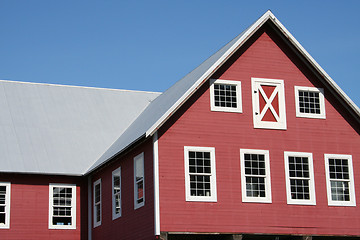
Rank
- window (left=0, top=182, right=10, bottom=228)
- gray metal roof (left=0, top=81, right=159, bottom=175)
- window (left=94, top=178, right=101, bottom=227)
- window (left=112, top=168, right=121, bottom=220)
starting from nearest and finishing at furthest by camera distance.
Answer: window (left=112, top=168, right=121, bottom=220)
window (left=0, top=182, right=10, bottom=228)
window (left=94, top=178, right=101, bottom=227)
gray metal roof (left=0, top=81, right=159, bottom=175)

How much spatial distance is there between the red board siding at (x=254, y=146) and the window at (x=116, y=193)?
4612mm

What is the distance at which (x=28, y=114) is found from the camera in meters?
36.9

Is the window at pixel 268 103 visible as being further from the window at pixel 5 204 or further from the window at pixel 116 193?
the window at pixel 5 204

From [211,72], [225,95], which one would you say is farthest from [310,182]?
[211,72]

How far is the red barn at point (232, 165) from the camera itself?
2705cm

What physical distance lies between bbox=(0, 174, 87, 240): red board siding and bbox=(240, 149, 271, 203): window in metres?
10.0

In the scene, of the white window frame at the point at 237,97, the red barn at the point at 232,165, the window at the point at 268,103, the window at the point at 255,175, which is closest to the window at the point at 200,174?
the red barn at the point at 232,165

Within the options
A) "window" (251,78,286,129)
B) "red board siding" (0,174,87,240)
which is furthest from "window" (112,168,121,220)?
"window" (251,78,286,129)

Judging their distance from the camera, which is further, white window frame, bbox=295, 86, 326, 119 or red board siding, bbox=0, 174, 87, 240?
red board siding, bbox=0, 174, 87, 240

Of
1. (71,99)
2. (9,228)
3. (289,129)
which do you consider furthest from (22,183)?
(289,129)

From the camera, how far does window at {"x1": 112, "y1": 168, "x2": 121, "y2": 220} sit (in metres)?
30.7

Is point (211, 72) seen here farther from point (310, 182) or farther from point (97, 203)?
point (97, 203)

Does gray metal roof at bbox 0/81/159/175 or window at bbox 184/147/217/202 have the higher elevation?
gray metal roof at bbox 0/81/159/175

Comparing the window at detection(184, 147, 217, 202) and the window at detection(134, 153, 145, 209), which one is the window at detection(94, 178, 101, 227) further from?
the window at detection(184, 147, 217, 202)
